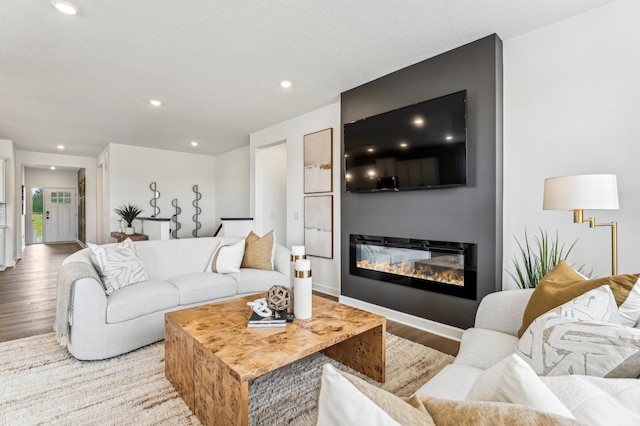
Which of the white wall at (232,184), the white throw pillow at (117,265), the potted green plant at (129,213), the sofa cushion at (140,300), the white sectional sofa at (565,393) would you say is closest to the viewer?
the white sectional sofa at (565,393)

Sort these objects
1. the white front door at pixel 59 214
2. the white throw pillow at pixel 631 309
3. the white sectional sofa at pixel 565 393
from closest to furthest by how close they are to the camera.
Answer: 1. the white sectional sofa at pixel 565 393
2. the white throw pillow at pixel 631 309
3. the white front door at pixel 59 214

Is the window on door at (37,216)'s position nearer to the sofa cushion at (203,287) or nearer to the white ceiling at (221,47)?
the white ceiling at (221,47)

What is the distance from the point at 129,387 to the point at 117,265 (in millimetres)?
1107

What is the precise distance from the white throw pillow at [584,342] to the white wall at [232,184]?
6019 mm

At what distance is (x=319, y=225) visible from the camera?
14.8 feet

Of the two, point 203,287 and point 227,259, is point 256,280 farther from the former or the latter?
point 203,287

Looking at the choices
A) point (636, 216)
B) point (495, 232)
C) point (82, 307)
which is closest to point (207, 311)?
point (82, 307)

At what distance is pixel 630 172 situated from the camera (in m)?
2.19

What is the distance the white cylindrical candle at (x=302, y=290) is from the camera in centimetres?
197

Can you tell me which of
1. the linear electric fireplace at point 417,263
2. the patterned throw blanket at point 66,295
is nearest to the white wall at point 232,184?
the linear electric fireplace at point 417,263

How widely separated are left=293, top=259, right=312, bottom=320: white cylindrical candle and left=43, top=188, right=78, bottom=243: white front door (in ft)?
39.6

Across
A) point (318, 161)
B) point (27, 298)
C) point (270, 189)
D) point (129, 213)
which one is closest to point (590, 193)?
point (318, 161)

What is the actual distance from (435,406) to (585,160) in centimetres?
263

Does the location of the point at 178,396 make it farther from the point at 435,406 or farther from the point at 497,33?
the point at 497,33
